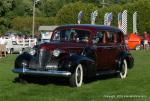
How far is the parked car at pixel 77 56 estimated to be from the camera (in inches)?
533

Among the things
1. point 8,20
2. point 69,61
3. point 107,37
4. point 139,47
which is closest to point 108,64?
point 107,37

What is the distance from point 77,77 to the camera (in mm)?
13727

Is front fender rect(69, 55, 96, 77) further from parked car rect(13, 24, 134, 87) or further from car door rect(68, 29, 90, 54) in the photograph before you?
Result: car door rect(68, 29, 90, 54)

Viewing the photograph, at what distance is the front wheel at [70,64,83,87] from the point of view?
44.2 ft

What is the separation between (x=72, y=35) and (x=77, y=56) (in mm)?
1585

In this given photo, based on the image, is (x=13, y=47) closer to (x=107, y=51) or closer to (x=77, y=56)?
(x=107, y=51)

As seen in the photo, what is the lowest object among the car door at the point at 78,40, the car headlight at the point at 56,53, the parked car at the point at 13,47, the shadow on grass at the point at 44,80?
the parked car at the point at 13,47

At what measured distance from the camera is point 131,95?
1195cm

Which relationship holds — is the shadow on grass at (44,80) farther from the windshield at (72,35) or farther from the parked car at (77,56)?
the windshield at (72,35)

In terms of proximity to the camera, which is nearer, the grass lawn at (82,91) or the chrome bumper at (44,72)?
the grass lawn at (82,91)

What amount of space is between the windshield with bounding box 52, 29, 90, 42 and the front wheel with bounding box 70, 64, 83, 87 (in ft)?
4.75

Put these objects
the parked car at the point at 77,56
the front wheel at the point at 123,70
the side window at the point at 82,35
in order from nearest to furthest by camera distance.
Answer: the parked car at the point at 77,56 < the side window at the point at 82,35 < the front wheel at the point at 123,70

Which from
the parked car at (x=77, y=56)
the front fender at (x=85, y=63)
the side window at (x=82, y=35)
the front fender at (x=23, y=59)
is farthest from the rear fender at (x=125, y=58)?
the front fender at (x=23, y=59)

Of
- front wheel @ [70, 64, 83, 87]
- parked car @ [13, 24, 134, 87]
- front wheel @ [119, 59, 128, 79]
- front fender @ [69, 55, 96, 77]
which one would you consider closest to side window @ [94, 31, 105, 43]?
parked car @ [13, 24, 134, 87]
